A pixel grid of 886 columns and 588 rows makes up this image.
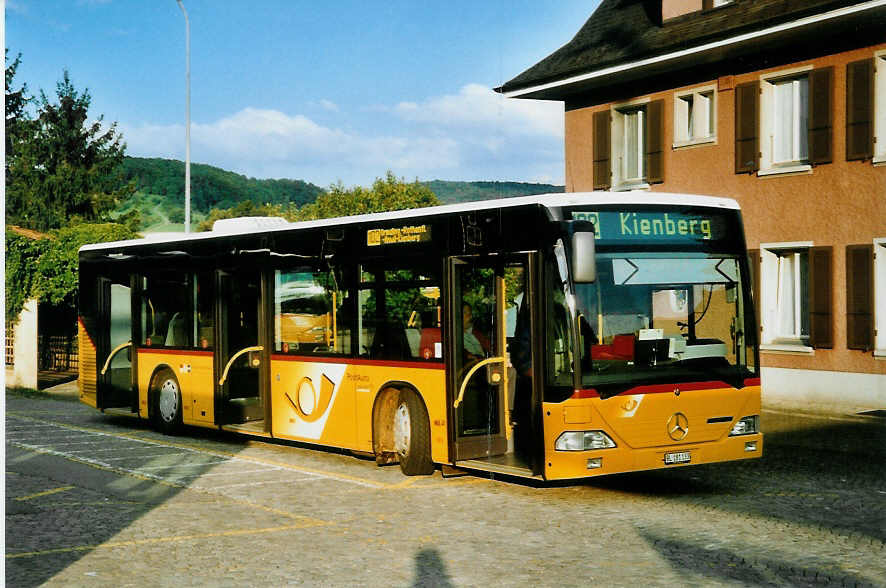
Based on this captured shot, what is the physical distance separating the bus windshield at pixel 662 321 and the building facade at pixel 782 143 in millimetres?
9971

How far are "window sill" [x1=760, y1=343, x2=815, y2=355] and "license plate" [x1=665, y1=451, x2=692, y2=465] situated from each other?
11.3 metres

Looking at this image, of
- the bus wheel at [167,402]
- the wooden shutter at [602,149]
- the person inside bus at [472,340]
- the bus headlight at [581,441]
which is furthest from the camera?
the wooden shutter at [602,149]

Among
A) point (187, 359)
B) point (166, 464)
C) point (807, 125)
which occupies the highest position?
point (807, 125)

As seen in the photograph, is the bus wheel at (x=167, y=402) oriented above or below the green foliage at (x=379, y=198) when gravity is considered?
below

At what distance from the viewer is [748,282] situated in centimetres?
1146

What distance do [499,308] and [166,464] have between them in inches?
185

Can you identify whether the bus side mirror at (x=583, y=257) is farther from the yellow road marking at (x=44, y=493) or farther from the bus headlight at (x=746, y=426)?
the yellow road marking at (x=44, y=493)

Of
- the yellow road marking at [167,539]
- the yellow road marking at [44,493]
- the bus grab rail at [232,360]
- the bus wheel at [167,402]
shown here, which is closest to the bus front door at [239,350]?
the bus grab rail at [232,360]

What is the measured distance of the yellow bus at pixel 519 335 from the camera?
34.3 ft

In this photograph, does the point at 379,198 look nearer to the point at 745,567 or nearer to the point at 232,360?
the point at 232,360

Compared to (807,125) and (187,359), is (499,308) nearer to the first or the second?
(187,359)

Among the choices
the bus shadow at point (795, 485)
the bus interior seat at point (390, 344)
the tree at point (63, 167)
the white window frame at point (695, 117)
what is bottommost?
the bus shadow at point (795, 485)

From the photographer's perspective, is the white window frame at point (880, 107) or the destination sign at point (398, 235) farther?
the white window frame at point (880, 107)

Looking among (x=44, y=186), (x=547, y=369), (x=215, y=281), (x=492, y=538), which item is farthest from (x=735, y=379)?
(x=44, y=186)
